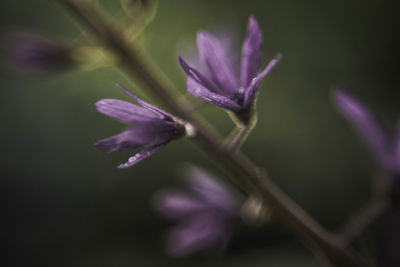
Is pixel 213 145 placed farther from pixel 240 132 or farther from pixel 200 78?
pixel 200 78

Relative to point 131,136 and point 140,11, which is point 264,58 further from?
point 131,136

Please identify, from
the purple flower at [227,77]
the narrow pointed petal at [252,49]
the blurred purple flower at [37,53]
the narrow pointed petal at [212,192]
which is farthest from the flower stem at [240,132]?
the blurred purple flower at [37,53]

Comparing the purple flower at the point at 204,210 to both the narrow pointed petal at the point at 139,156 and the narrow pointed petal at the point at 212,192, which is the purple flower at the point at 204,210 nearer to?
the narrow pointed petal at the point at 212,192

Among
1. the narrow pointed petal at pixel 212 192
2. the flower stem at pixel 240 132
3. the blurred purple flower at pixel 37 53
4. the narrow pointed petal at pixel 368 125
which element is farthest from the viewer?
the narrow pointed petal at pixel 212 192

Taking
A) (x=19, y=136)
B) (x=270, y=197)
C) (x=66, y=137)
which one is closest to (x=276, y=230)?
(x=270, y=197)

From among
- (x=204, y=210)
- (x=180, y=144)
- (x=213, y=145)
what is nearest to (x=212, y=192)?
(x=204, y=210)

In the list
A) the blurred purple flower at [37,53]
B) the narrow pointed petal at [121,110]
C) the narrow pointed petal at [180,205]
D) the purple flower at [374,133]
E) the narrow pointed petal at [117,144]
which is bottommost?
the purple flower at [374,133]

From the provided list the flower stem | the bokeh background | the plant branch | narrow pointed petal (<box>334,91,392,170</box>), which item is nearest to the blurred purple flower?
the plant branch
